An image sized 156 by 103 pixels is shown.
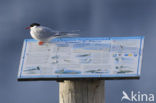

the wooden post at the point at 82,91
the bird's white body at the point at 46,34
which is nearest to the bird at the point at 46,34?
the bird's white body at the point at 46,34

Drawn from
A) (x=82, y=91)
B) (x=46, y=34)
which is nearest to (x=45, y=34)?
(x=46, y=34)

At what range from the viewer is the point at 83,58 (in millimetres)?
9227

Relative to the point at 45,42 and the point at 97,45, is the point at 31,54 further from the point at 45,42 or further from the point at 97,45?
the point at 97,45

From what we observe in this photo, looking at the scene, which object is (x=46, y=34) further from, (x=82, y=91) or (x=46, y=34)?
(x=82, y=91)

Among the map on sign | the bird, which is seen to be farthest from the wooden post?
the bird

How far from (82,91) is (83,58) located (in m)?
0.57

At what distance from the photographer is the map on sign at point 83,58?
8.95 meters

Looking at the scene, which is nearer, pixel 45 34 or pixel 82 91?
pixel 82 91

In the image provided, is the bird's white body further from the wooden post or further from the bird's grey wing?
the wooden post

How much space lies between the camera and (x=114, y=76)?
29.0 feet

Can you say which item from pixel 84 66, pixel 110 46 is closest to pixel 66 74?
pixel 84 66

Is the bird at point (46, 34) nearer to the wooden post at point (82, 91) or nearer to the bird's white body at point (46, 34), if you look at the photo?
the bird's white body at point (46, 34)

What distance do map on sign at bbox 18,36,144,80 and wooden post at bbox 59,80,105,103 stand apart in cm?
20

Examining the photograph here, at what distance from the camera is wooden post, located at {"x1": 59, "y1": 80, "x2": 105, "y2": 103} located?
9.02 m
